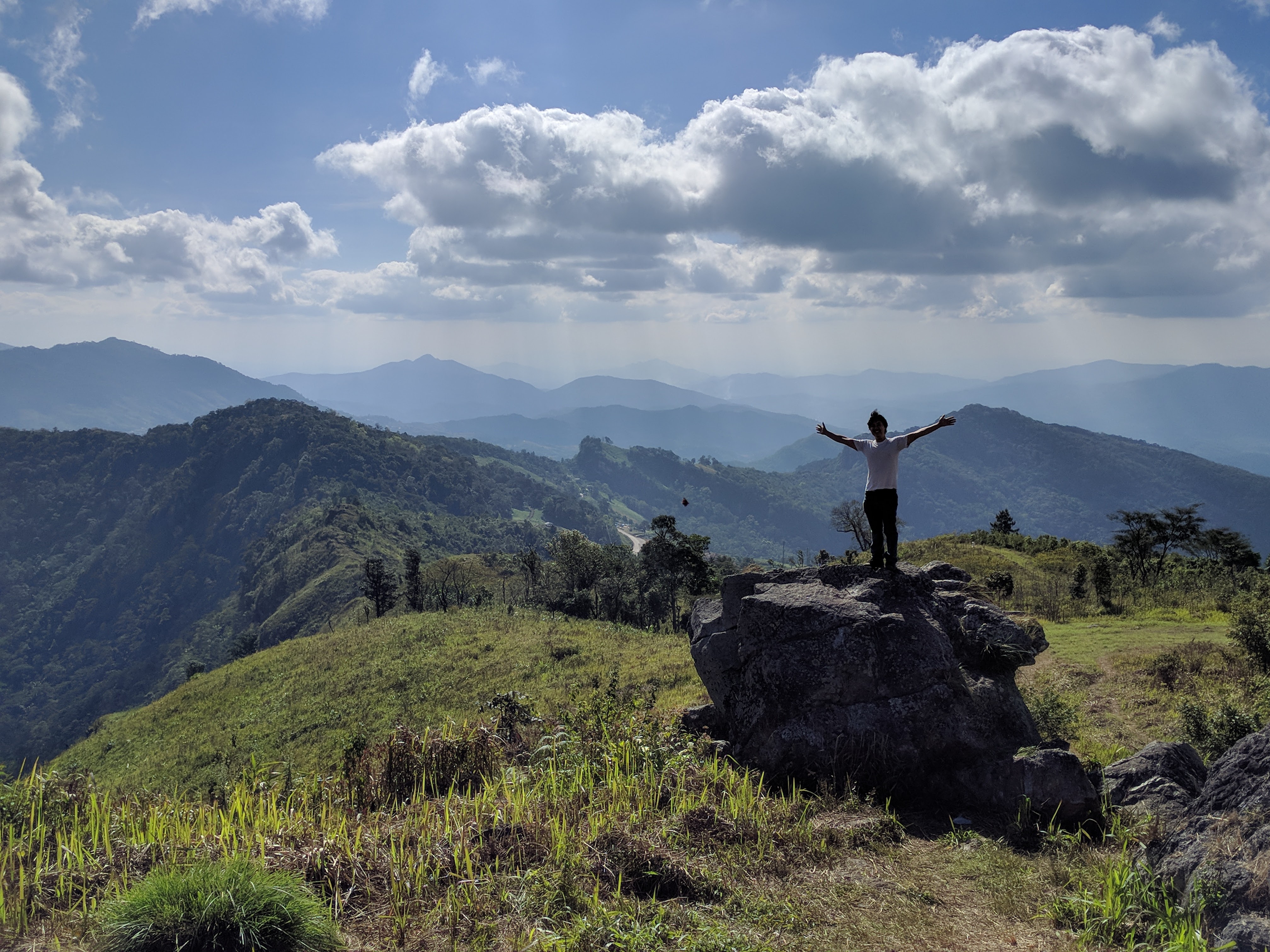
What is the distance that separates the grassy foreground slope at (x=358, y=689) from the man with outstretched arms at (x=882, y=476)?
750 cm

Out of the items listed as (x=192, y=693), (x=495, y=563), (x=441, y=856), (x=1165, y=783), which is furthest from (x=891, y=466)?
(x=495, y=563)

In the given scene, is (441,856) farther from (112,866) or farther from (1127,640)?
(1127,640)

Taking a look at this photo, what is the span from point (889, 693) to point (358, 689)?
2596cm

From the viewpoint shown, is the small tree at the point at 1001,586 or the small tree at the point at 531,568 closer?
the small tree at the point at 1001,586

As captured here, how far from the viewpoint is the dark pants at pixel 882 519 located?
10.3 m

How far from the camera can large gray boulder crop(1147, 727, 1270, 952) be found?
5316 mm

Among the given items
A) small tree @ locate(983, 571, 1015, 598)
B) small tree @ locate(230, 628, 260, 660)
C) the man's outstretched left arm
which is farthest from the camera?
small tree @ locate(230, 628, 260, 660)

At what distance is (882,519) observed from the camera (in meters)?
10.4

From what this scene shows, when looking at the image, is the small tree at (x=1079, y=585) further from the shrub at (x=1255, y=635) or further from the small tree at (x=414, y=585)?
the small tree at (x=414, y=585)

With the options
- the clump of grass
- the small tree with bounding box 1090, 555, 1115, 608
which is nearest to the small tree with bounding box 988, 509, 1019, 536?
the small tree with bounding box 1090, 555, 1115, 608

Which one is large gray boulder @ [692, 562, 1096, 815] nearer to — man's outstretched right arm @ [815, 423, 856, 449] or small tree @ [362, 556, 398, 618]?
man's outstretched right arm @ [815, 423, 856, 449]

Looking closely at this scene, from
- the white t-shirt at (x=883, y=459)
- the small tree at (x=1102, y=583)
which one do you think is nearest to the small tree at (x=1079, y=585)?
the small tree at (x=1102, y=583)

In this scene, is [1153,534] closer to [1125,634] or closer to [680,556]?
[680,556]

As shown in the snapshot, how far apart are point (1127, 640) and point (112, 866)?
2249 cm
